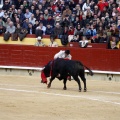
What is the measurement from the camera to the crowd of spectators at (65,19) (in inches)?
810

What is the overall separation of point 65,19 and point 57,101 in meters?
8.19

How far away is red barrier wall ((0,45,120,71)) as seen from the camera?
822 inches

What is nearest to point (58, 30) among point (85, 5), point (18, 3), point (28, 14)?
point (85, 5)

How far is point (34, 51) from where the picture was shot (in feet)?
74.8

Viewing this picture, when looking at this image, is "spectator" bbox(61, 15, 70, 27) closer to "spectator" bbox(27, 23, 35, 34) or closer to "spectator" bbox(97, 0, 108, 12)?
"spectator" bbox(97, 0, 108, 12)

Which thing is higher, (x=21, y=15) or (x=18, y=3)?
(x=18, y=3)

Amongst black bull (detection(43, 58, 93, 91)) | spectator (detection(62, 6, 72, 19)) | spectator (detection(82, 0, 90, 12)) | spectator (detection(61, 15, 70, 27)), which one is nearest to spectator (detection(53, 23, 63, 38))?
spectator (detection(61, 15, 70, 27))

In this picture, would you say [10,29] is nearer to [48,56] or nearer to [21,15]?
[21,15]

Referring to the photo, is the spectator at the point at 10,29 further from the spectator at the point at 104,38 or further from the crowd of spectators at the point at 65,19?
the spectator at the point at 104,38

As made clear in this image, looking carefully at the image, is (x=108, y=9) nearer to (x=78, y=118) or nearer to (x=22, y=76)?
(x=22, y=76)

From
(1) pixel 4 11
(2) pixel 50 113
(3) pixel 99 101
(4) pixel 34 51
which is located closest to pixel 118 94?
(3) pixel 99 101

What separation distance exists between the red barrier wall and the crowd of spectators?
15.2 inches

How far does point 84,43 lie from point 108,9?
1.39 m

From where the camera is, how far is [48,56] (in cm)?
2255
